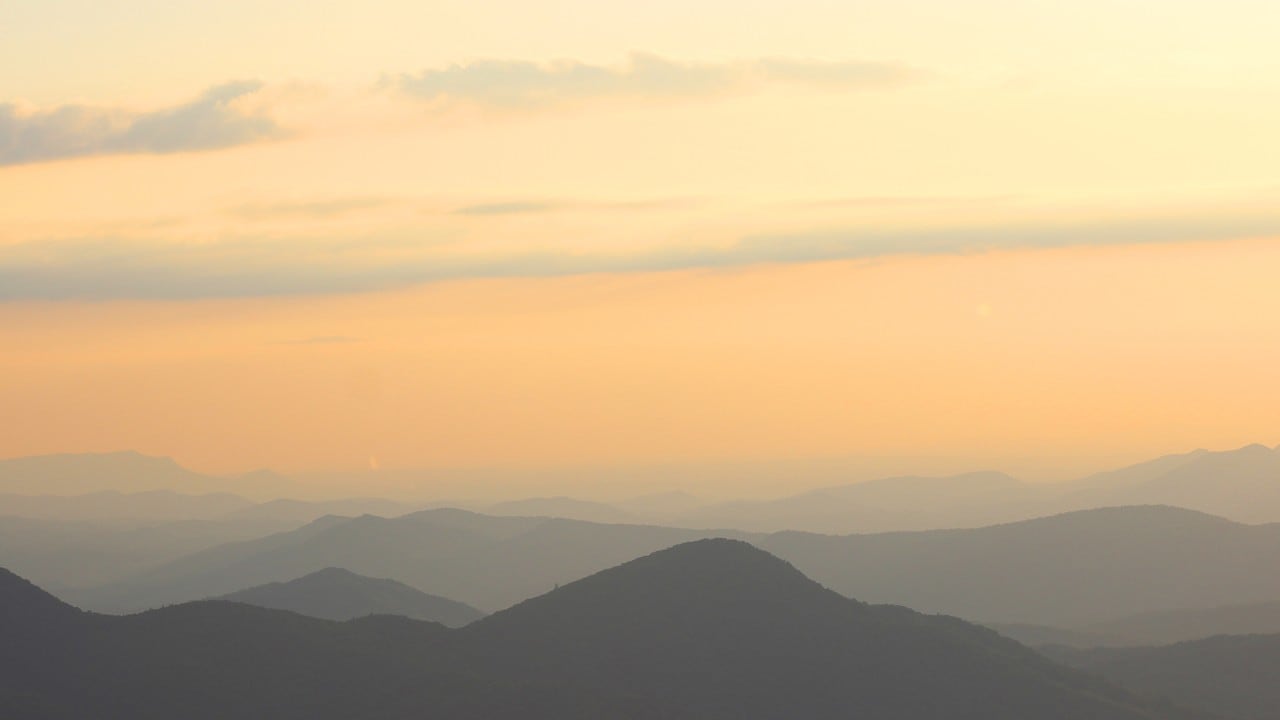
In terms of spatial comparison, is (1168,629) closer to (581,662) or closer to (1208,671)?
(1208,671)

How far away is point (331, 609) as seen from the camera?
640 feet

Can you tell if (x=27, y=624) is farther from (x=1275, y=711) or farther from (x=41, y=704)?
(x=1275, y=711)

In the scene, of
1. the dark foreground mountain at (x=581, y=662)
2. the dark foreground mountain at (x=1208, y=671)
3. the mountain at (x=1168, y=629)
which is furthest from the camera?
the mountain at (x=1168, y=629)

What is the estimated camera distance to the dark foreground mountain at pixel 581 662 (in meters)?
84.8

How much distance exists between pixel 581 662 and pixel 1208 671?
58.0m

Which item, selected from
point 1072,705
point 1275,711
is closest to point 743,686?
point 1072,705

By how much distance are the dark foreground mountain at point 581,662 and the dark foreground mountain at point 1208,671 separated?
12610mm

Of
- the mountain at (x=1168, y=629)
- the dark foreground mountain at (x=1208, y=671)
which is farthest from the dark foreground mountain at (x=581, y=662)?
the mountain at (x=1168, y=629)

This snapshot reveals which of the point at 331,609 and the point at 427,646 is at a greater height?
the point at 331,609

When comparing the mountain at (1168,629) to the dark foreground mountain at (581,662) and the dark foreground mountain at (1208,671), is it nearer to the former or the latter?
the dark foreground mountain at (1208,671)

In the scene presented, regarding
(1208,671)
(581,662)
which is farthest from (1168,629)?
(581,662)

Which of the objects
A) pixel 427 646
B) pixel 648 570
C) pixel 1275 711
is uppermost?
pixel 648 570

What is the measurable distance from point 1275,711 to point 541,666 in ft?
199

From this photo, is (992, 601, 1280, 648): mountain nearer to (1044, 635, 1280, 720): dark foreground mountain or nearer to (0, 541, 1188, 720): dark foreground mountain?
(1044, 635, 1280, 720): dark foreground mountain
